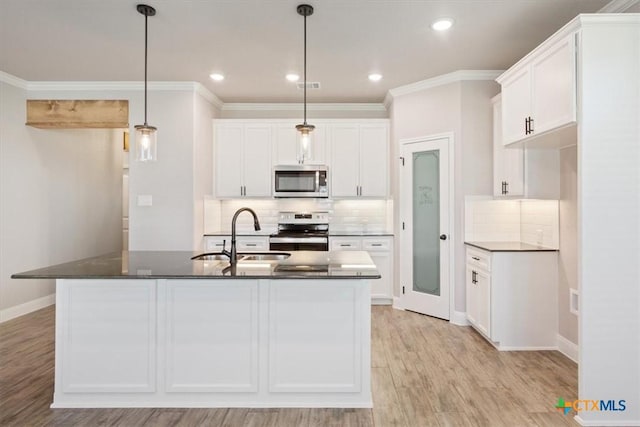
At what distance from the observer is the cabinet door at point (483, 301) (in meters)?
3.49

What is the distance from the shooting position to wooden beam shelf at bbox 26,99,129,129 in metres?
4.51

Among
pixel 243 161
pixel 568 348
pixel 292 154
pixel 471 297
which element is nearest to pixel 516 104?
pixel 471 297

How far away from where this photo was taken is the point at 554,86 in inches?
101

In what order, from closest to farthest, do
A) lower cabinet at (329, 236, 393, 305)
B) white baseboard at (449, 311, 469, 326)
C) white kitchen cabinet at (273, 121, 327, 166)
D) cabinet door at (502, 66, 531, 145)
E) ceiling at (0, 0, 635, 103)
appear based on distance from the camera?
ceiling at (0, 0, 635, 103) → cabinet door at (502, 66, 531, 145) → white baseboard at (449, 311, 469, 326) → lower cabinet at (329, 236, 393, 305) → white kitchen cabinet at (273, 121, 327, 166)

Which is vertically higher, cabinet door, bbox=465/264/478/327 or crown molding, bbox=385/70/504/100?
crown molding, bbox=385/70/504/100

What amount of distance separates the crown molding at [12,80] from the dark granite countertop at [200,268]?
116 inches

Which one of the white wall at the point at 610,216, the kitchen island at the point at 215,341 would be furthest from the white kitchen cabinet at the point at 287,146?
the white wall at the point at 610,216

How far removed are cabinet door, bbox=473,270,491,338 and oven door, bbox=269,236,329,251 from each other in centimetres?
192

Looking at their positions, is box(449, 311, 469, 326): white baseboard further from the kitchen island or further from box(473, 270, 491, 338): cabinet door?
the kitchen island

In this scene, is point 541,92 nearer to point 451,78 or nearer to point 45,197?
point 451,78

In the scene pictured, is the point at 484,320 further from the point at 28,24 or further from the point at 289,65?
the point at 28,24

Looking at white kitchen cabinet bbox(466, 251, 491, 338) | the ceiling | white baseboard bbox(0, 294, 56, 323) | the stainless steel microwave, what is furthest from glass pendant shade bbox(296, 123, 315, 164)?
white baseboard bbox(0, 294, 56, 323)

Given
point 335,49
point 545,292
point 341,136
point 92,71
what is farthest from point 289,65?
point 545,292

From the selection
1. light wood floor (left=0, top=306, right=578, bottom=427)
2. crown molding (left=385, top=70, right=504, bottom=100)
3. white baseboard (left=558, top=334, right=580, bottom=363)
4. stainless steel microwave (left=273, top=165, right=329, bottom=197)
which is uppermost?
crown molding (left=385, top=70, right=504, bottom=100)
